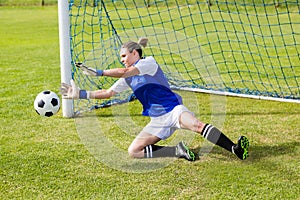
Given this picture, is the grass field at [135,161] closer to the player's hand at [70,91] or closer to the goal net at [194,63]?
the goal net at [194,63]

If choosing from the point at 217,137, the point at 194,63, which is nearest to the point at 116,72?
the point at 217,137

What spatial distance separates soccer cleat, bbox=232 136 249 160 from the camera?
4.05 meters

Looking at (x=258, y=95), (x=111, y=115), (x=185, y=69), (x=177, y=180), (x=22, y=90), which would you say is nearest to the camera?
(x=177, y=180)

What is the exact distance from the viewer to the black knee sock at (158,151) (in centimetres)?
423

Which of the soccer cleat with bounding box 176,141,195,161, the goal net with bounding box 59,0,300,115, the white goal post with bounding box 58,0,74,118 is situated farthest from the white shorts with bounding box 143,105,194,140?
the goal net with bounding box 59,0,300,115

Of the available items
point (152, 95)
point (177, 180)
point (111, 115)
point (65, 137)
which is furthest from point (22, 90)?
point (177, 180)

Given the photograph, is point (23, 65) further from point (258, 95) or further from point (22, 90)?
point (258, 95)

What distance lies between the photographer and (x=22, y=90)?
6715mm

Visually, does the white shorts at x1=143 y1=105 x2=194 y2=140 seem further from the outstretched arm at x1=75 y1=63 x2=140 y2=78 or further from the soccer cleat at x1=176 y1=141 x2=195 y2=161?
the outstretched arm at x1=75 y1=63 x2=140 y2=78

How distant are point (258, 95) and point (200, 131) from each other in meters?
2.20

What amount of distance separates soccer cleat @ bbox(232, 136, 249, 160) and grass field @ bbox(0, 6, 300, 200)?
6 cm

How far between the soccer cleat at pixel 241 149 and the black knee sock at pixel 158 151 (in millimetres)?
522

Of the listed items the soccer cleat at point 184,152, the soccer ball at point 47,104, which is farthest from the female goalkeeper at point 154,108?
the soccer ball at point 47,104

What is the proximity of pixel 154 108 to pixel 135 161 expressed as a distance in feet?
1.59
